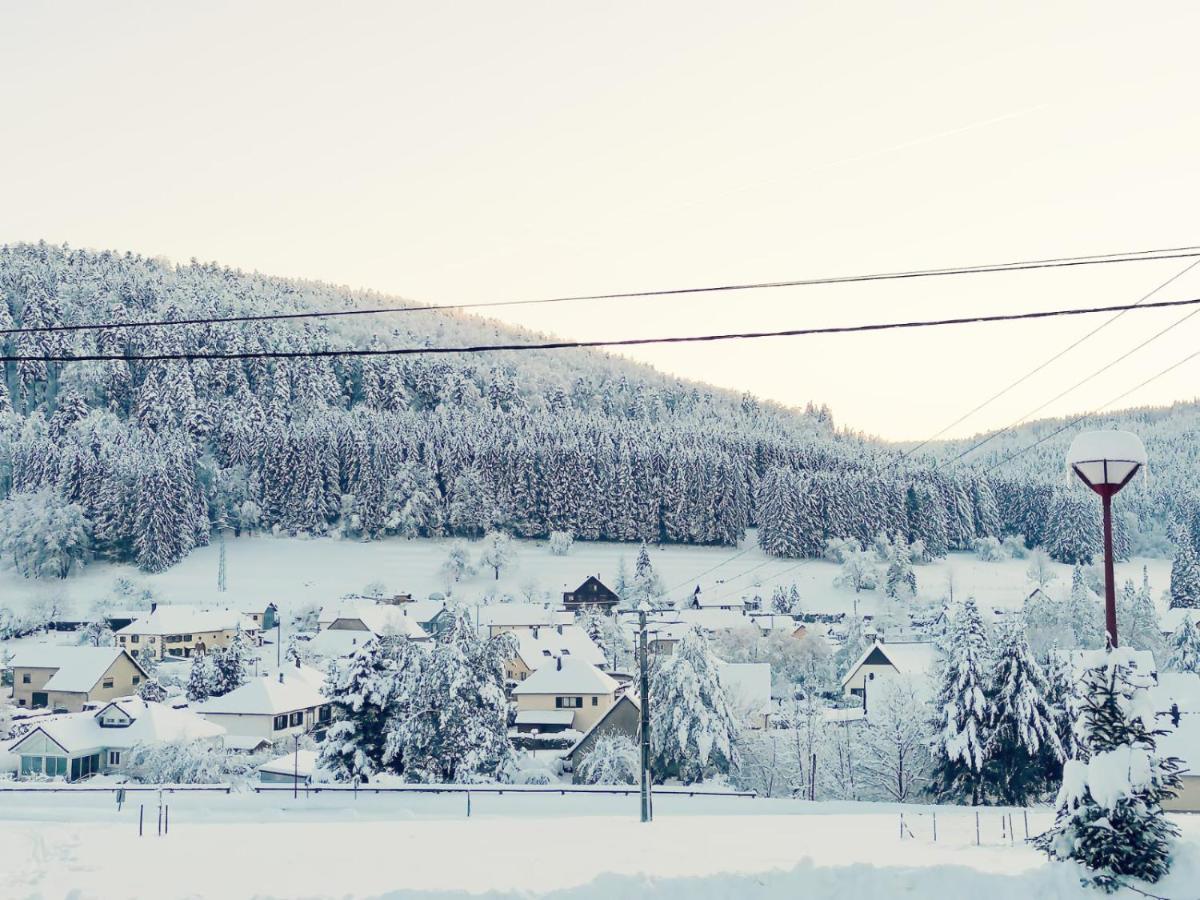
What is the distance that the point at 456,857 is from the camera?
1193cm

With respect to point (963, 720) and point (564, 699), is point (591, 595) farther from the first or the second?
point (963, 720)

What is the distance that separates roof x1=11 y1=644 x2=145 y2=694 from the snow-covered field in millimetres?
28644

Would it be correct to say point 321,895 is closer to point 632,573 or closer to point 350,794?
point 350,794

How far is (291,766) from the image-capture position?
38562mm

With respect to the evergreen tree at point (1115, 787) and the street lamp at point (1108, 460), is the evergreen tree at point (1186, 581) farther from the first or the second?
the evergreen tree at point (1115, 787)

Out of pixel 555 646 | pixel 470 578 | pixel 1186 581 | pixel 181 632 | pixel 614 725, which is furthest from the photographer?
pixel 470 578

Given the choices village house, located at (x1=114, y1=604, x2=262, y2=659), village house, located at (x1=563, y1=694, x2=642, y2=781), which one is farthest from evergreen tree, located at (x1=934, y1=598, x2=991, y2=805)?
village house, located at (x1=114, y1=604, x2=262, y2=659)

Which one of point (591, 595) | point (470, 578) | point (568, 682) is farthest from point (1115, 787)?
point (470, 578)

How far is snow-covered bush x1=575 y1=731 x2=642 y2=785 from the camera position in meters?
35.5

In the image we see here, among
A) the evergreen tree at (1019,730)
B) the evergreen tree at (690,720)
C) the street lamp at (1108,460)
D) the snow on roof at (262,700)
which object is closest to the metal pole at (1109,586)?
the street lamp at (1108,460)

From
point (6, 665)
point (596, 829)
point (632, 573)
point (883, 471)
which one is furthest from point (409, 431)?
point (596, 829)

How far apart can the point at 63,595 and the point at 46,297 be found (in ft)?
341

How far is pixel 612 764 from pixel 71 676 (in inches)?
1516

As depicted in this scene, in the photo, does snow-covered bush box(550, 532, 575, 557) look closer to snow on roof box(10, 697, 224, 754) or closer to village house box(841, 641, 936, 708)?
village house box(841, 641, 936, 708)
